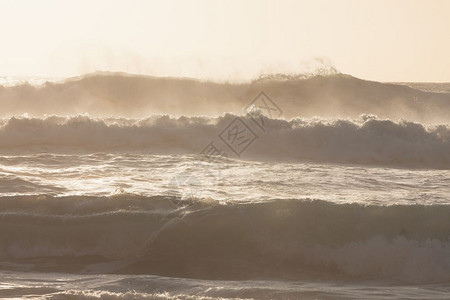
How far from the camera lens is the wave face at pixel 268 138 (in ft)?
64.3

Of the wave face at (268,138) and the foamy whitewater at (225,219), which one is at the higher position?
the wave face at (268,138)

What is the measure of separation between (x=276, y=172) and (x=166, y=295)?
7241mm

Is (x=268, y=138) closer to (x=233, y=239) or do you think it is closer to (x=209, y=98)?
(x=233, y=239)

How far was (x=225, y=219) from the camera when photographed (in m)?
11.8

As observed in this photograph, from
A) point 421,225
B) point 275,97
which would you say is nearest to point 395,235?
point 421,225

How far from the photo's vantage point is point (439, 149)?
2038cm

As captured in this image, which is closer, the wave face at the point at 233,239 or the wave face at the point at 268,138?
the wave face at the point at 233,239

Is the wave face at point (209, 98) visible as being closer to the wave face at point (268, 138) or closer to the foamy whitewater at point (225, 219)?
the wave face at point (268, 138)

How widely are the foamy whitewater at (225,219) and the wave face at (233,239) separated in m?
0.02

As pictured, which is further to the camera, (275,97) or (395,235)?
(275,97)

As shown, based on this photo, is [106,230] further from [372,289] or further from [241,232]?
[372,289]

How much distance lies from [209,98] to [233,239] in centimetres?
1895

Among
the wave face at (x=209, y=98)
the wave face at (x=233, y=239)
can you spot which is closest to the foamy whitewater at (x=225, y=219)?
the wave face at (x=233, y=239)

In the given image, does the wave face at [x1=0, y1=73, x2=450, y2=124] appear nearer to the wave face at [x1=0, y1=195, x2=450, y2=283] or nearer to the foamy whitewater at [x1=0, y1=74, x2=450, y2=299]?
the foamy whitewater at [x1=0, y1=74, x2=450, y2=299]
